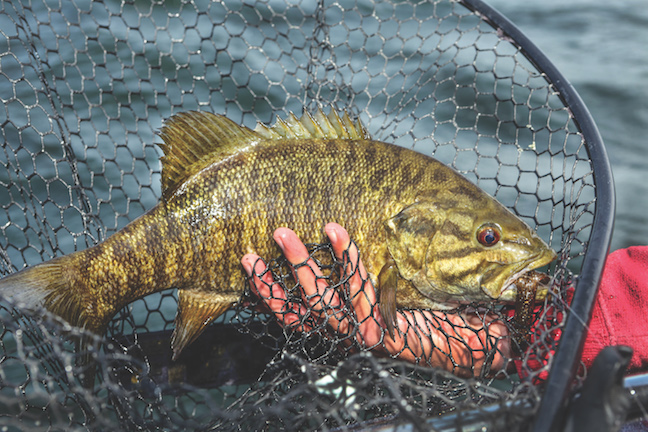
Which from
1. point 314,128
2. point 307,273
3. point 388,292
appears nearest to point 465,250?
point 388,292

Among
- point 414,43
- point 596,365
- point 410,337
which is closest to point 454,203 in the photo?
point 410,337

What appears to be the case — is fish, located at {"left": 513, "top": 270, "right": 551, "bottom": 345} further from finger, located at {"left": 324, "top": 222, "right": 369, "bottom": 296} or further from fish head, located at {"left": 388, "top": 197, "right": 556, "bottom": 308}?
finger, located at {"left": 324, "top": 222, "right": 369, "bottom": 296}

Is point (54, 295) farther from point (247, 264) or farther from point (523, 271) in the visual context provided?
point (523, 271)

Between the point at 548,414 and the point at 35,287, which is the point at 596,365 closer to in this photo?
the point at 548,414

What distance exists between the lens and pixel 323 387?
79.4 inches

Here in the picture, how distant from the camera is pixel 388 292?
2.91 m

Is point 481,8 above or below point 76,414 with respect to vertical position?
above

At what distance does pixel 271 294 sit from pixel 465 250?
41.1 inches

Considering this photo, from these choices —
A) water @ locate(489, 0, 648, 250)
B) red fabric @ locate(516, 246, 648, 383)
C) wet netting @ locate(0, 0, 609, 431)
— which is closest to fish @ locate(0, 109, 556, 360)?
wet netting @ locate(0, 0, 609, 431)

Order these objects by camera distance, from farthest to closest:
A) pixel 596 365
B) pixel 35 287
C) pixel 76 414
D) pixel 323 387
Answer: pixel 76 414 < pixel 35 287 < pixel 323 387 < pixel 596 365

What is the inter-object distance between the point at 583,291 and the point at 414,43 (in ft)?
19.3

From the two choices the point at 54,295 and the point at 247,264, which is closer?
the point at 54,295

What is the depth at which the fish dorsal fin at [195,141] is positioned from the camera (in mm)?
2975

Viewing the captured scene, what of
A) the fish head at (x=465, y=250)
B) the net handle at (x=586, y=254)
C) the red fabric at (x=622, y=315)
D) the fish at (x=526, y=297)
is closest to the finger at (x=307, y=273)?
the fish head at (x=465, y=250)
